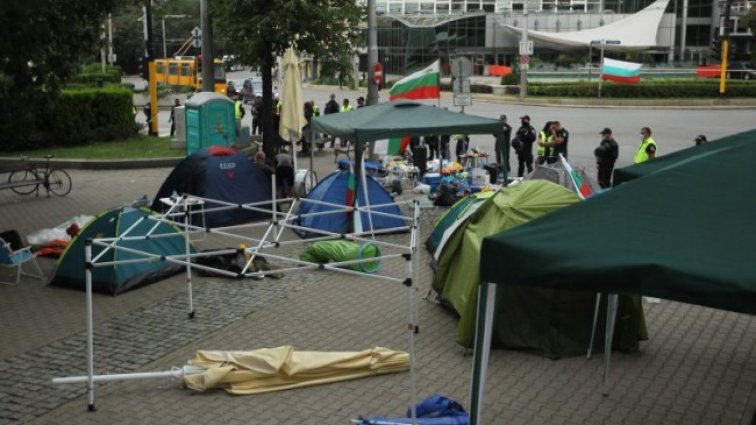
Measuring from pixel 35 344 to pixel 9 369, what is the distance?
86cm

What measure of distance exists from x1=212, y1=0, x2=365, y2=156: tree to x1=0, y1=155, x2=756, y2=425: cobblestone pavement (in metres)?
10.2

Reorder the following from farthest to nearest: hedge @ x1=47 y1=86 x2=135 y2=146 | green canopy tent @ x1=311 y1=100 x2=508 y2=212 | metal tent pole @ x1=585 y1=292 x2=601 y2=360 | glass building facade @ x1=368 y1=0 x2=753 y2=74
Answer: glass building facade @ x1=368 y1=0 x2=753 y2=74
hedge @ x1=47 y1=86 x2=135 y2=146
green canopy tent @ x1=311 y1=100 x2=508 y2=212
metal tent pole @ x1=585 y1=292 x2=601 y2=360

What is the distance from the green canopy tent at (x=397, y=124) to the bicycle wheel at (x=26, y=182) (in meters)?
7.52

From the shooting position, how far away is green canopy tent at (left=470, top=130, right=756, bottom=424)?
5.07 meters

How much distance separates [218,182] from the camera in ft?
54.6

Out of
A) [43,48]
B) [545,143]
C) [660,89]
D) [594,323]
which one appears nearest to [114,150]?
[43,48]

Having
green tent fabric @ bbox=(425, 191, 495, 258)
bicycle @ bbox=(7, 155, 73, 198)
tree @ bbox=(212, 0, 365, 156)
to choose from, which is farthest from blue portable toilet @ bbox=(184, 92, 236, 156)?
green tent fabric @ bbox=(425, 191, 495, 258)

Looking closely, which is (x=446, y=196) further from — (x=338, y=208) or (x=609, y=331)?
(x=609, y=331)

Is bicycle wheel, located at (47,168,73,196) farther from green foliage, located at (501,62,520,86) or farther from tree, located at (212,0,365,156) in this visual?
green foliage, located at (501,62,520,86)

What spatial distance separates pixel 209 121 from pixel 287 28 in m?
3.49

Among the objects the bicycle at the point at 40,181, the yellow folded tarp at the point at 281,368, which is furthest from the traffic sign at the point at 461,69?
the yellow folded tarp at the point at 281,368

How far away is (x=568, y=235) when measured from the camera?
221 inches

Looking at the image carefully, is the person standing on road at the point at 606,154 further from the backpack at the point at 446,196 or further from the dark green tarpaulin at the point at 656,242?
the dark green tarpaulin at the point at 656,242

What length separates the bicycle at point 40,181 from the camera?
20.3m
